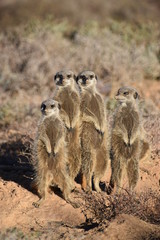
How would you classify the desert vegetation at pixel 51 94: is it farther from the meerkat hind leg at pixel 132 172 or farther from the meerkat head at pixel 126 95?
the meerkat head at pixel 126 95

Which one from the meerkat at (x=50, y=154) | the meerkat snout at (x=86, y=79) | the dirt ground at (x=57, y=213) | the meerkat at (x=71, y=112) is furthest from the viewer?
the meerkat snout at (x=86, y=79)

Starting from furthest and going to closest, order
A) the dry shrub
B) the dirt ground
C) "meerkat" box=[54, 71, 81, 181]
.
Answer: "meerkat" box=[54, 71, 81, 181]
the dry shrub
the dirt ground

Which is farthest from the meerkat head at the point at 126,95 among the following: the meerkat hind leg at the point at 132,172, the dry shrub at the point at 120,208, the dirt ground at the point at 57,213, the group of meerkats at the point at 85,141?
the dry shrub at the point at 120,208

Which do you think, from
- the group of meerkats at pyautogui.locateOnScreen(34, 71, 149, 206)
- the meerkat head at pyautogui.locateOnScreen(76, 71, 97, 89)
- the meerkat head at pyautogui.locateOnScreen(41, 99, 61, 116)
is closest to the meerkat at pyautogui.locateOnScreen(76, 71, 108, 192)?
the group of meerkats at pyautogui.locateOnScreen(34, 71, 149, 206)

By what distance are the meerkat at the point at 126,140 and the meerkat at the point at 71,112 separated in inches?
18.7

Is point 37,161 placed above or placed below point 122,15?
below

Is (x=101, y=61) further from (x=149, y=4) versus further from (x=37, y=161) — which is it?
(x=149, y=4)

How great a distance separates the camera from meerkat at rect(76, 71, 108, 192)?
5922mm

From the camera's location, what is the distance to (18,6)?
2461 cm

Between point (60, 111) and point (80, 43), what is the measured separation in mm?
7443

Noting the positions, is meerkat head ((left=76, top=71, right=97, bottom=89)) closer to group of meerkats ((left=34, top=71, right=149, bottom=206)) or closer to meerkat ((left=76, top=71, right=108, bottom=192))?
group of meerkats ((left=34, top=71, right=149, bottom=206))

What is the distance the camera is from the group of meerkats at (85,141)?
18.5ft

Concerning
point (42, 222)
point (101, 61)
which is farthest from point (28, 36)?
point (42, 222)

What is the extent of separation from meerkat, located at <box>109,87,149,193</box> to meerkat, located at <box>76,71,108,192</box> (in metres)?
0.18
